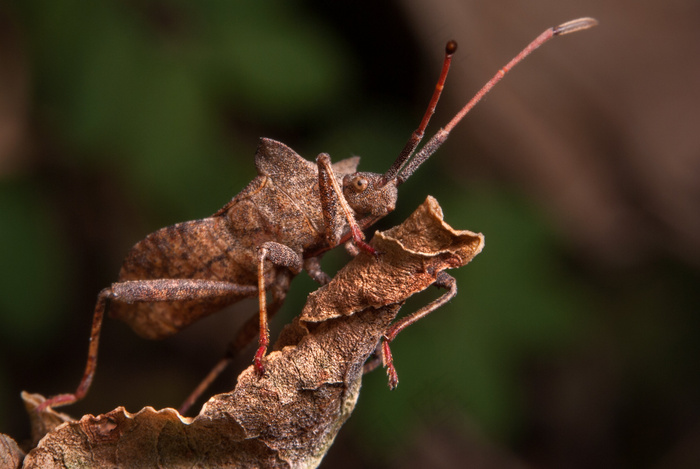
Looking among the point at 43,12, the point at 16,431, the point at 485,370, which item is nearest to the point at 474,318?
the point at 485,370

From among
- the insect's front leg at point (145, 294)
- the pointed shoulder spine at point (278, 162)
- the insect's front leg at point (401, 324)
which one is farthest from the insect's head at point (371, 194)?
the insect's front leg at point (145, 294)

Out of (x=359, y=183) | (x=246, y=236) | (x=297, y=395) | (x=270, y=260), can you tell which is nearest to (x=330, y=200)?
(x=359, y=183)

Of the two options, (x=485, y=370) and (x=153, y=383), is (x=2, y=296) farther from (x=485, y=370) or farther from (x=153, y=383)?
(x=485, y=370)

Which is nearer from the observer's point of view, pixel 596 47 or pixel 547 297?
pixel 547 297

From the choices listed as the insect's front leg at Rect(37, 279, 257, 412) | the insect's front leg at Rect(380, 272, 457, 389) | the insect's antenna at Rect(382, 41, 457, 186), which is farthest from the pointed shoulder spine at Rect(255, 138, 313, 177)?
the insect's front leg at Rect(380, 272, 457, 389)

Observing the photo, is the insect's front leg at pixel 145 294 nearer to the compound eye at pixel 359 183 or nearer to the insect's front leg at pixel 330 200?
the insect's front leg at pixel 330 200

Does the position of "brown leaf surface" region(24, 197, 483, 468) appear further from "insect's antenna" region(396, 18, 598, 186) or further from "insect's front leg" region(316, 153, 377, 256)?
"insect's antenna" region(396, 18, 598, 186)
